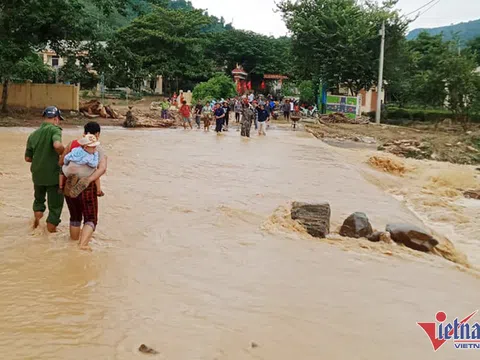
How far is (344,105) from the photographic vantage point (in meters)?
36.5

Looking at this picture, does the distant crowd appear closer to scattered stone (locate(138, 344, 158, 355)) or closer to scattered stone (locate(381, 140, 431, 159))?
A: scattered stone (locate(381, 140, 431, 159))

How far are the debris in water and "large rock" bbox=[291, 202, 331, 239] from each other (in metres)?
9.69

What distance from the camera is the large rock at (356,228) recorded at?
8297 millimetres

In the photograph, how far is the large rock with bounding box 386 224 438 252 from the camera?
26.6ft

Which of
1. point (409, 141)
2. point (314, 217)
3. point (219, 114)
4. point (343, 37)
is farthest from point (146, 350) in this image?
point (343, 37)

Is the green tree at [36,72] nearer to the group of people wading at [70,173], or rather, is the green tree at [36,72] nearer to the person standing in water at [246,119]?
the person standing in water at [246,119]

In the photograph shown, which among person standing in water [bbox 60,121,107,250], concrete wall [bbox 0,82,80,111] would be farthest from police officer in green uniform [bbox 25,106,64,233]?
concrete wall [bbox 0,82,80,111]

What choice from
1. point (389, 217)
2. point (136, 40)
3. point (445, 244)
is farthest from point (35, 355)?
point (136, 40)

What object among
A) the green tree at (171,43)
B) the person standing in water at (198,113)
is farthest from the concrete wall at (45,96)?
the green tree at (171,43)

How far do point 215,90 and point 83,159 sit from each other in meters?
33.9

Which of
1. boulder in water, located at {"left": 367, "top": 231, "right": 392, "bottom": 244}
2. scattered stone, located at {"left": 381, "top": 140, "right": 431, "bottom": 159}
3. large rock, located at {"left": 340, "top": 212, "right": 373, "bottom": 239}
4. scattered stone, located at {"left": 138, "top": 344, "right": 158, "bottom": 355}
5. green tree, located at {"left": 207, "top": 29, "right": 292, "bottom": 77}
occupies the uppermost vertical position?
green tree, located at {"left": 207, "top": 29, "right": 292, "bottom": 77}

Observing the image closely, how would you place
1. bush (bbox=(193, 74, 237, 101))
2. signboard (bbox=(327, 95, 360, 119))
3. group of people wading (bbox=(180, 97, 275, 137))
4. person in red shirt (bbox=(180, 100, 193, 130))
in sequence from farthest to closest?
bush (bbox=(193, 74, 237, 101))
signboard (bbox=(327, 95, 360, 119))
person in red shirt (bbox=(180, 100, 193, 130))
group of people wading (bbox=(180, 97, 275, 137))

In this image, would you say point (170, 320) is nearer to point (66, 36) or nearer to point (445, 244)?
point (445, 244)

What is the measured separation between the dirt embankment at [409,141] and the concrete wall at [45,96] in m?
12.8
